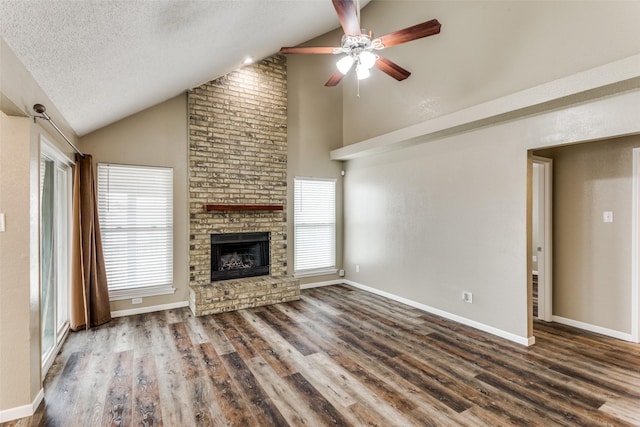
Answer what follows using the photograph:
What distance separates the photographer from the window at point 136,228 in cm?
446

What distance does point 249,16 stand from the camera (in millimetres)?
3023

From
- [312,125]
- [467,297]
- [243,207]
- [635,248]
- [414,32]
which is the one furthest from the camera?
[312,125]

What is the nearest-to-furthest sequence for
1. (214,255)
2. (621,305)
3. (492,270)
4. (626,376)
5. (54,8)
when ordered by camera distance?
(54,8) < (626,376) < (621,305) < (492,270) < (214,255)

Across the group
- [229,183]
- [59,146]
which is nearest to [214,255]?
[229,183]

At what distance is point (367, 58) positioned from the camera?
2.87 m

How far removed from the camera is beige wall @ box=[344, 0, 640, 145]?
2.96 metres

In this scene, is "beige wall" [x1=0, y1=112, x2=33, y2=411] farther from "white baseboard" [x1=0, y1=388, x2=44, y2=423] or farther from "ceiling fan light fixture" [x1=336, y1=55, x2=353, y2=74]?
"ceiling fan light fixture" [x1=336, y1=55, x2=353, y2=74]

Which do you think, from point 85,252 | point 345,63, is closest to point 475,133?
point 345,63

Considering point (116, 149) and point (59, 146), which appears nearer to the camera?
point (59, 146)

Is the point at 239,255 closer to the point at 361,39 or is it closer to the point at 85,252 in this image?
the point at 85,252

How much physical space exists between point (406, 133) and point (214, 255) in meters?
3.50

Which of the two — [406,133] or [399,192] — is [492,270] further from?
[406,133]

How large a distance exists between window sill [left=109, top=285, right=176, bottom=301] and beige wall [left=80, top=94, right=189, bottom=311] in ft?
0.20

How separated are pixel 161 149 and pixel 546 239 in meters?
5.51
